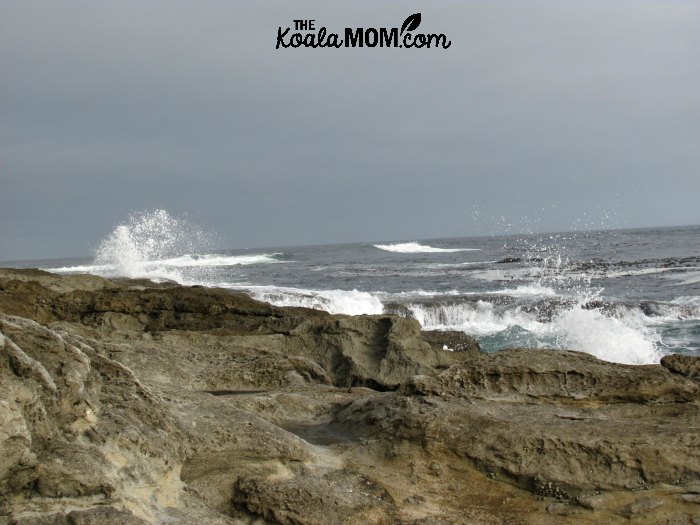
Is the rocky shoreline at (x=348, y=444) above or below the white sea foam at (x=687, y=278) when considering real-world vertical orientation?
above

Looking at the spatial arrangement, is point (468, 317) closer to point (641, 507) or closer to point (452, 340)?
point (452, 340)

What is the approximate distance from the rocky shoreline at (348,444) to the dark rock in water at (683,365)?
13 millimetres

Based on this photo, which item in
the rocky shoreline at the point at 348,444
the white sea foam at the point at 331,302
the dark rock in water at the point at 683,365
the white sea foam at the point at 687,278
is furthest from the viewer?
the white sea foam at the point at 687,278

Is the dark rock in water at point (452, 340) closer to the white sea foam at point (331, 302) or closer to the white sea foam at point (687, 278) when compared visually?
the white sea foam at point (331, 302)

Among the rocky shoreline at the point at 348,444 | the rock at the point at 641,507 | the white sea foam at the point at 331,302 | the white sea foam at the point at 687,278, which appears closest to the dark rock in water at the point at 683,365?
the rocky shoreline at the point at 348,444

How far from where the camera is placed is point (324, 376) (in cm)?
712

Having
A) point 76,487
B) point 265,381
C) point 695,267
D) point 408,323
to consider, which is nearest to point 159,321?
point 408,323

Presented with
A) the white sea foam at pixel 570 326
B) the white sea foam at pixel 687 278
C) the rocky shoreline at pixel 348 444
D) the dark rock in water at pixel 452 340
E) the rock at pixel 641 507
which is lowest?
the white sea foam at pixel 570 326

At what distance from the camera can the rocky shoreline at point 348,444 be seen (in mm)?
3215

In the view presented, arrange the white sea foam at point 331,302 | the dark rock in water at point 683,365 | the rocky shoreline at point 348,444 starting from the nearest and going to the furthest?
the rocky shoreline at point 348,444
the dark rock in water at point 683,365
the white sea foam at point 331,302

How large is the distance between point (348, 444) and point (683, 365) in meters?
2.92

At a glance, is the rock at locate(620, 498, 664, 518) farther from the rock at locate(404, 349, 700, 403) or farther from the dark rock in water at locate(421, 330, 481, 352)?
the dark rock in water at locate(421, 330, 481, 352)

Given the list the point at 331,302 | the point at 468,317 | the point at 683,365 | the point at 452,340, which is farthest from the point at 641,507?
the point at 331,302

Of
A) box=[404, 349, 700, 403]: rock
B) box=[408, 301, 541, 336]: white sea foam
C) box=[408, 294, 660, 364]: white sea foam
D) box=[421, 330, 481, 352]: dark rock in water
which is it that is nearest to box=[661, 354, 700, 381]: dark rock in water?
box=[404, 349, 700, 403]: rock
